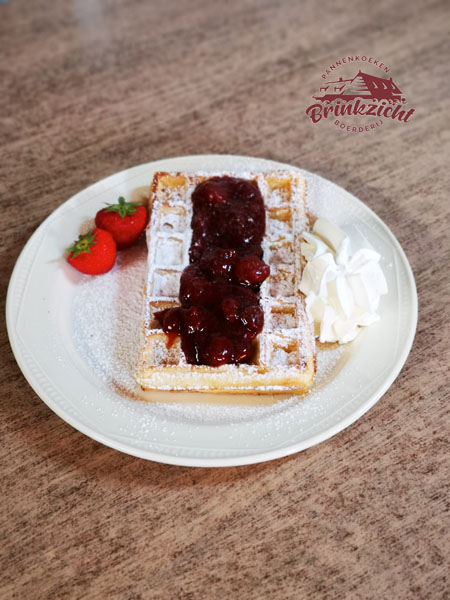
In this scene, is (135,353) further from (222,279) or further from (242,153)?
(242,153)

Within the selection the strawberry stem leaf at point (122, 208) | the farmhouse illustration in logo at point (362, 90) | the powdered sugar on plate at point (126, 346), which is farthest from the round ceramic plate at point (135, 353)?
the farmhouse illustration in logo at point (362, 90)

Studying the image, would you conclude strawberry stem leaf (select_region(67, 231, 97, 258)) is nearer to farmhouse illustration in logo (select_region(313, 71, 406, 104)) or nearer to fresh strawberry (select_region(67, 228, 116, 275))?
fresh strawberry (select_region(67, 228, 116, 275))

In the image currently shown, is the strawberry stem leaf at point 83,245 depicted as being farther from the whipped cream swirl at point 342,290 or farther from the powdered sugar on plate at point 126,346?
the whipped cream swirl at point 342,290

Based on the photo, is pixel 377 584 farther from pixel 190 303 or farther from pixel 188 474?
pixel 190 303

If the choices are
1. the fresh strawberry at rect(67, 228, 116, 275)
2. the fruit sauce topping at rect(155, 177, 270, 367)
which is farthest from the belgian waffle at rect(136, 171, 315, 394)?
the fresh strawberry at rect(67, 228, 116, 275)

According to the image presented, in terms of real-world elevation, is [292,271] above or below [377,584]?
above

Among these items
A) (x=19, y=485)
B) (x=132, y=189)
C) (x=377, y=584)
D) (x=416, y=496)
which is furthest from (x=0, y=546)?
(x=132, y=189)

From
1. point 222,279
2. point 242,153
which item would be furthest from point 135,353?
point 242,153

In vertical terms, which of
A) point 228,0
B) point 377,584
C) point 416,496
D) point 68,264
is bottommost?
point 377,584
